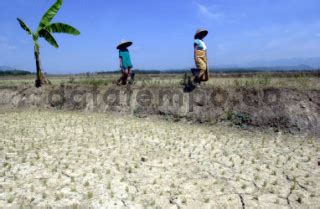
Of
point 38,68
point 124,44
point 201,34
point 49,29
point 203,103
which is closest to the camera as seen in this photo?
point 203,103

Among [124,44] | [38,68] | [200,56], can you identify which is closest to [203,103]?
[200,56]

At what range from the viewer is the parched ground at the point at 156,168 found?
15.2ft

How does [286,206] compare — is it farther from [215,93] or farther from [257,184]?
[215,93]

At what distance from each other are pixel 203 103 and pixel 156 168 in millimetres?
4672

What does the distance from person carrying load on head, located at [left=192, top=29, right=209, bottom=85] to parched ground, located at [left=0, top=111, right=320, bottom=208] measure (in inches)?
90.8

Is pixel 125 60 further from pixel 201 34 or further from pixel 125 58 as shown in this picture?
pixel 201 34

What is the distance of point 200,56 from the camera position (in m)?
10.5

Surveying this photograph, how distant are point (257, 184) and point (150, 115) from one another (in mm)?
6074

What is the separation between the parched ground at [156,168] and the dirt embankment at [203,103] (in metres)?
0.61

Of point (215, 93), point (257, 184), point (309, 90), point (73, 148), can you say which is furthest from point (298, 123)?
point (73, 148)

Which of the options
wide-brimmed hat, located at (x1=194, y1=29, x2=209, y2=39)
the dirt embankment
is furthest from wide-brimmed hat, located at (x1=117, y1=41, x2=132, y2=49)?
wide-brimmed hat, located at (x1=194, y1=29, x2=209, y2=39)

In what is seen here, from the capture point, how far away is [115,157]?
6348 mm

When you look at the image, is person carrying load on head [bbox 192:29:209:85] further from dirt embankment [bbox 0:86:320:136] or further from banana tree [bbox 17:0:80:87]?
banana tree [bbox 17:0:80:87]

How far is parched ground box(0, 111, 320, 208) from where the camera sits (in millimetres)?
4641
